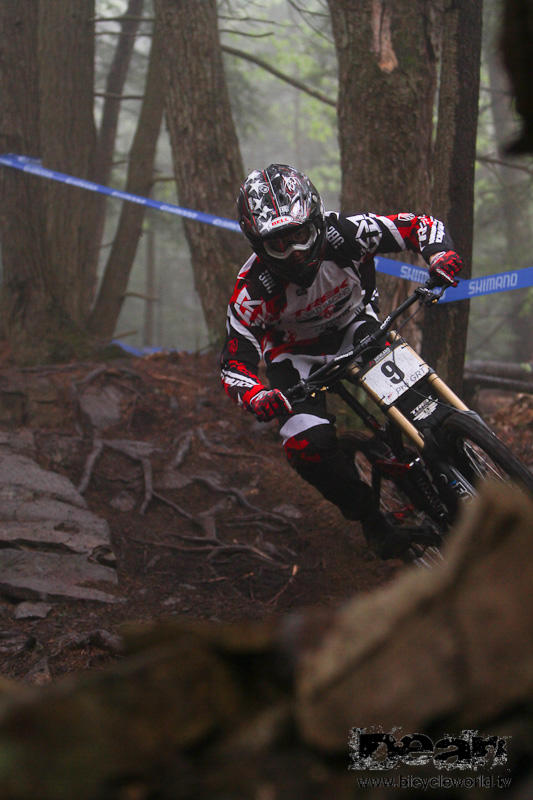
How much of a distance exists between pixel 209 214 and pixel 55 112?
3395 mm

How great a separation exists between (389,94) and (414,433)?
3430 millimetres

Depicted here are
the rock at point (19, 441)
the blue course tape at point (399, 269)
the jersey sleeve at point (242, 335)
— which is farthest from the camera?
the rock at point (19, 441)

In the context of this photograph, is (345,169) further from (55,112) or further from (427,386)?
(55,112)

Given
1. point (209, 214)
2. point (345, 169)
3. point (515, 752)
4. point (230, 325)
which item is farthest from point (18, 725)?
point (209, 214)

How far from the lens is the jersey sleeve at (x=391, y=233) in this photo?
5.24 m

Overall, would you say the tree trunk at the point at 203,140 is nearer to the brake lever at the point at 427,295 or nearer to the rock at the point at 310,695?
the brake lever at the point at 427,295

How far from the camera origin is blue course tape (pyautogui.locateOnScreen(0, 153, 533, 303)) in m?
5.87

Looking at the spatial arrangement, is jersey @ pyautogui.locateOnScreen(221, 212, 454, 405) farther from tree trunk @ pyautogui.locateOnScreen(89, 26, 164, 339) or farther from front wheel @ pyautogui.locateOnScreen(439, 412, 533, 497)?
tree trunk @ pyautogui.locateOnScreen(89, 26, 164, 339)

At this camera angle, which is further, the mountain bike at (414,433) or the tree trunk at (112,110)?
the tree trunk at (112,110)

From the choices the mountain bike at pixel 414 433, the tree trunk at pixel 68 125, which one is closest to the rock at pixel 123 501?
the mountain bike at pixel 414 433

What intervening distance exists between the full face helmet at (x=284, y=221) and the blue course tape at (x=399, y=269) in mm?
1533

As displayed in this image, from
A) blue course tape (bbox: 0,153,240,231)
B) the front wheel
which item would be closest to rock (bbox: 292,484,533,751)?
the front wheel

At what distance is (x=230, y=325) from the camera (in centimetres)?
532

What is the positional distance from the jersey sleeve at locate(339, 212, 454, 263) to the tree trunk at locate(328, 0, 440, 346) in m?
1.68
